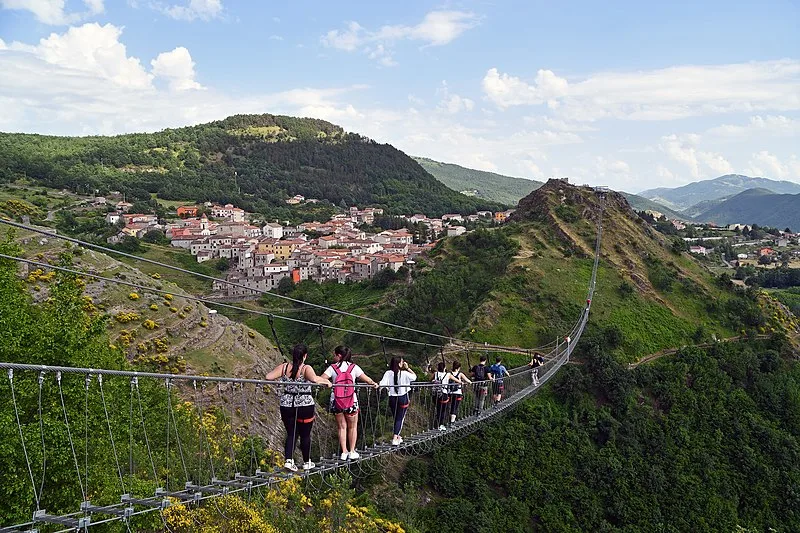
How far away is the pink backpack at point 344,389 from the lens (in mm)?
4950

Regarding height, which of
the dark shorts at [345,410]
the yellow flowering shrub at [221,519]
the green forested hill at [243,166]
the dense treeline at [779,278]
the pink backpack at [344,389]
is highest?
the green forested hill at [243,166]

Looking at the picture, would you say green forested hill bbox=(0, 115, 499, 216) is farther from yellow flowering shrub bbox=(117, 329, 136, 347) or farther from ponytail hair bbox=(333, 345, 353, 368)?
ponytail hair bbox=(333, 345, 353, 368)

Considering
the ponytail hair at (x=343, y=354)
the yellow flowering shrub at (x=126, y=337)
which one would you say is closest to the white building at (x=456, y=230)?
the yellow flowering shrub at (x=126, y=337)

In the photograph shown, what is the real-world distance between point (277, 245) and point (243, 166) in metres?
38.3

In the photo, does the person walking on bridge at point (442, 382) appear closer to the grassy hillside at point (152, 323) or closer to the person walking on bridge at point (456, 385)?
the person walking on bridge at point (456, 385)

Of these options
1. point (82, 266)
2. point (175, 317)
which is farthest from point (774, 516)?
point (82, 266)

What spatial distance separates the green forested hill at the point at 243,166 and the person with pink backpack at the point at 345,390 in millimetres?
56695

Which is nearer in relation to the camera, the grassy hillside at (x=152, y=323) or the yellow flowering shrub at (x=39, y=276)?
the yellow flowering shrub at (x=39, y=276)

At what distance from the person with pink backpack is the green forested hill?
186 ft

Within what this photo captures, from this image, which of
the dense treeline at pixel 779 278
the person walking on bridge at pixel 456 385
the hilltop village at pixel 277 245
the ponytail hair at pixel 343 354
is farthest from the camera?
the dense treeline at pixel 779 278

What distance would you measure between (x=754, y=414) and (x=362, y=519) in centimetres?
1471

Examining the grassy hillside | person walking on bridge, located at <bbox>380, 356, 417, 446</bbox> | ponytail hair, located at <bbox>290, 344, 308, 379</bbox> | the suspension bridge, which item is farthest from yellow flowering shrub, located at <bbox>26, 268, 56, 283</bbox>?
ponytail hair, located at <bbox>290, 344, 308, 379</bbox>

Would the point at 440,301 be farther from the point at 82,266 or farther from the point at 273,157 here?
the point at 273,157

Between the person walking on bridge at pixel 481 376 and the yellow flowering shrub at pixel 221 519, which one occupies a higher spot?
the person walking on bridge at pixel 481 376
